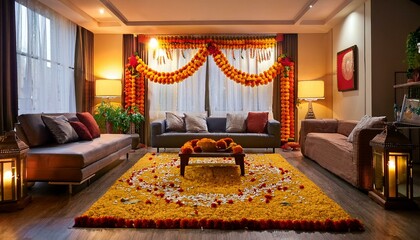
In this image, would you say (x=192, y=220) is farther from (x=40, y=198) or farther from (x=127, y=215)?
(x=40, y=198)

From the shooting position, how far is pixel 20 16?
4.95 metres

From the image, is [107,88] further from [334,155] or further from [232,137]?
[334,155]

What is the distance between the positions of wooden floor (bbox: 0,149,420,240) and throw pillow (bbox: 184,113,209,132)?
307cm

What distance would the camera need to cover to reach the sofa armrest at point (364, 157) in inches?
144

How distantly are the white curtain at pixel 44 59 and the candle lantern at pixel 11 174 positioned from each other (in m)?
2.13

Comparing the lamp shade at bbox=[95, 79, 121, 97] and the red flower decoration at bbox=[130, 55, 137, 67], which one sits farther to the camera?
the red flower decoration at bbox=[130, 55, 137, 67]

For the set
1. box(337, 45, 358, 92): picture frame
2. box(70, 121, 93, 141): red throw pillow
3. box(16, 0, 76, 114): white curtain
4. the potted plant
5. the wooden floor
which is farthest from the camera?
box(337, 45, 358, 92): picture frame

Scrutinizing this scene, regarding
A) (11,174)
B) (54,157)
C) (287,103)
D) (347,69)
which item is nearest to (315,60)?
(287,103)

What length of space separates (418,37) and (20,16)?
565 cm

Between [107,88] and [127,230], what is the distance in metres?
5.00

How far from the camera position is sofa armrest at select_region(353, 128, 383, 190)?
3.66 meters

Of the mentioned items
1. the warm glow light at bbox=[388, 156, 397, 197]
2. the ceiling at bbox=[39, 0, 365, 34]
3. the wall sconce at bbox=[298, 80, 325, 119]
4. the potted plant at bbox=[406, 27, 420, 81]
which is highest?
the ceiling at bbox=[39, 0, 365, 34]

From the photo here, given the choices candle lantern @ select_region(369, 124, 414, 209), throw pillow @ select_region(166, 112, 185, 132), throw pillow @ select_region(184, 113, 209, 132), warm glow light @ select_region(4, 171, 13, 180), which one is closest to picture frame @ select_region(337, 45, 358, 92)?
throw pillow @ select_region(184, 113, 209, 132)

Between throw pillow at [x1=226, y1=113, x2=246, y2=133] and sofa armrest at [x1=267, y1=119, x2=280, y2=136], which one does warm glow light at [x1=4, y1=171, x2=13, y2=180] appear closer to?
throw pillow at [x1=226, y1=113, x2=246, y2=133]
